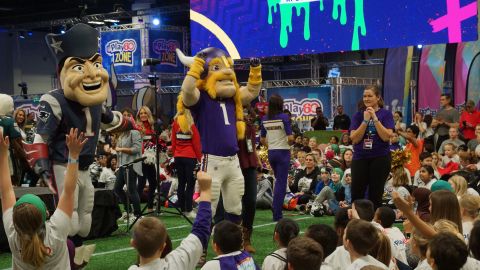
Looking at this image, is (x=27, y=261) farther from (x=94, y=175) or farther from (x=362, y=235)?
(x=94, y=175)

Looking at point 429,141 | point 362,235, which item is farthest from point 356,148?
point 429,141

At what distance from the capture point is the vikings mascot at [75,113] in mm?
6293

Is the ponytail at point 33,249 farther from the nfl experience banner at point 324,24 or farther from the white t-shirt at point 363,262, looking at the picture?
the nfl experience banner at point 324,24

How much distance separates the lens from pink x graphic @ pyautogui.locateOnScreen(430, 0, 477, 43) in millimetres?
14477

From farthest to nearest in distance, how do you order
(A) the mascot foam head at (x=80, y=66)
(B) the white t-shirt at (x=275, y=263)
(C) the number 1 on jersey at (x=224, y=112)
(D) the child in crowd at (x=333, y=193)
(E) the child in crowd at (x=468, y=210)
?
→ (D) the child in crowd at (x=333, y=193), (C) the number 1 on jersey at (x=224, y=112), (A) the mascot foam head at (x=80, y=66), (E) the child in crowd at (x=468, y=210), (B) the white t-shirt at (x=275, y=263)

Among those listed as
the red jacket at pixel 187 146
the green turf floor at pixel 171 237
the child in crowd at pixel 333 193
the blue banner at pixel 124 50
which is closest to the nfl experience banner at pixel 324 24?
the child in crowd at pixel 333 193

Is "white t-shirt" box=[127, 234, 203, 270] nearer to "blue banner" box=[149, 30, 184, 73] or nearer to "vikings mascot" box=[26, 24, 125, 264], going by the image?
"vikings mascot" box=[26, 24, 125, 264]

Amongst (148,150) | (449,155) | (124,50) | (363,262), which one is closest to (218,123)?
(363,262)

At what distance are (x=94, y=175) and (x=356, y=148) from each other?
23.2 feet

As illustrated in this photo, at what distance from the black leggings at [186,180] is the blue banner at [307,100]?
9514 mm

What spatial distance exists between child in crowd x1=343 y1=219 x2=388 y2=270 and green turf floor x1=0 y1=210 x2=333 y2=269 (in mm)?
2828

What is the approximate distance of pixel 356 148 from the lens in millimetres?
7812

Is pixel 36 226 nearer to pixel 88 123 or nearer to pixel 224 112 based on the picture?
pixel 88 123

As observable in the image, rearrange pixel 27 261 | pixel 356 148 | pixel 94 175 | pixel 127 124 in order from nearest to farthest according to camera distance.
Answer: pixel 27 261 < pixel 127 124 < pixel 356 148 < pixel 94 175
